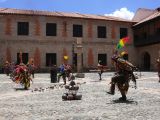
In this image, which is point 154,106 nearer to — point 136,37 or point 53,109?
point 53,109

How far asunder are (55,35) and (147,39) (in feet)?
32.1

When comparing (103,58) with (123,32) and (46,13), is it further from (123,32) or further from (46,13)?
(46,13)

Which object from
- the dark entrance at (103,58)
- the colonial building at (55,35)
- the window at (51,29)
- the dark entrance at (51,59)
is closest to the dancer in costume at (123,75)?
the colonial building at (55,35)

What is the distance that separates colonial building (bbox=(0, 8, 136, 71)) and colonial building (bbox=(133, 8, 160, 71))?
1.93 metres

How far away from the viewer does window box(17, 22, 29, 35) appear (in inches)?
1415

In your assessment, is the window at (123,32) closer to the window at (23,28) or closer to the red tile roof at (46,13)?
the red tile roof at (46,13)

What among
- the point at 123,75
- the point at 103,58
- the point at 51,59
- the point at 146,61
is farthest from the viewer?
the point at 146,61

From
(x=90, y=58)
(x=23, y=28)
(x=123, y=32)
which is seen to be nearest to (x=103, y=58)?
(x=90, y=58)

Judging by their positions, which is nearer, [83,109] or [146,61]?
[83,109]

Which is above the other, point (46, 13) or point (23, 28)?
point (46, 13)

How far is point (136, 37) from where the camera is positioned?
4106 cm

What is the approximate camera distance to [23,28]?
36062 mm

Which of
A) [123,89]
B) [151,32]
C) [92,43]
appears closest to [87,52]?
[92,43]

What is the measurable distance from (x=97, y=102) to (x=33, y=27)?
2657cm
